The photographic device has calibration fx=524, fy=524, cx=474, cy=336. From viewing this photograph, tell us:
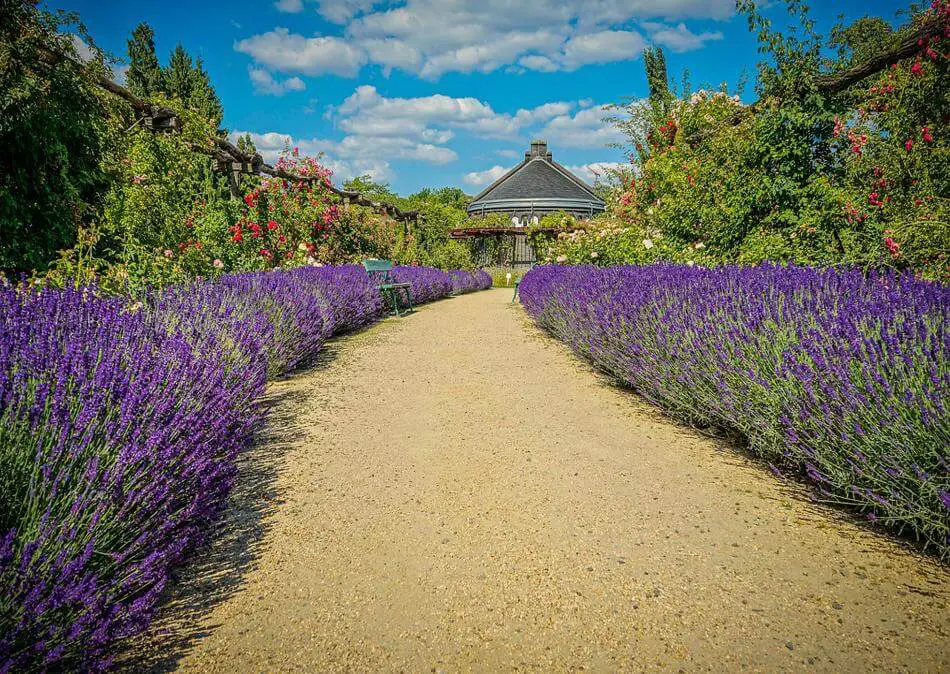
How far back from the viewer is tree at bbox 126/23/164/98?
2302 centimetres

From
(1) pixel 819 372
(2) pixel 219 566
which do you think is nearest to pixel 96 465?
(2) pixel 219 566

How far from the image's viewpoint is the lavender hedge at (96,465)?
54.8 inches

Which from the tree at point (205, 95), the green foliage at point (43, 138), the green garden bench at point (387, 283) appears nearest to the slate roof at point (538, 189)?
the tree at point (205, 95)

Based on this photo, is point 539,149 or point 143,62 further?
point 539,149

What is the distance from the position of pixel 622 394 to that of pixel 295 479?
114 inches

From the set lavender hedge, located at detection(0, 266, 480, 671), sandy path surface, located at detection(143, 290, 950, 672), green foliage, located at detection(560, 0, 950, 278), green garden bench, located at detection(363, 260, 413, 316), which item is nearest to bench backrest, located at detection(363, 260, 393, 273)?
green garden bench, located at detection(363, 260, 413, 316)

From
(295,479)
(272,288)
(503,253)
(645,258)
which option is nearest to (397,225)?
(503,253)

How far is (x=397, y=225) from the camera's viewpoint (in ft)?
61.5

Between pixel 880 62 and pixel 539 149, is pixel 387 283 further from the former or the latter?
pixel 539 149

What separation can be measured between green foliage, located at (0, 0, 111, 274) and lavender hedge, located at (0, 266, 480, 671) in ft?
9.03

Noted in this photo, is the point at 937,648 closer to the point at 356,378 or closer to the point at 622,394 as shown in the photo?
the point at 622,394

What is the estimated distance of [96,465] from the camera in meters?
1.63

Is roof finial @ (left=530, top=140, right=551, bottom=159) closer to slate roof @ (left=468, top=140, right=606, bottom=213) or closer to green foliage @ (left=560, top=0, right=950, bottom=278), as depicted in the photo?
slate roof @ (left=468, top=140, right=606, bottom=213)

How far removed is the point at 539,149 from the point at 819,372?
137ft
